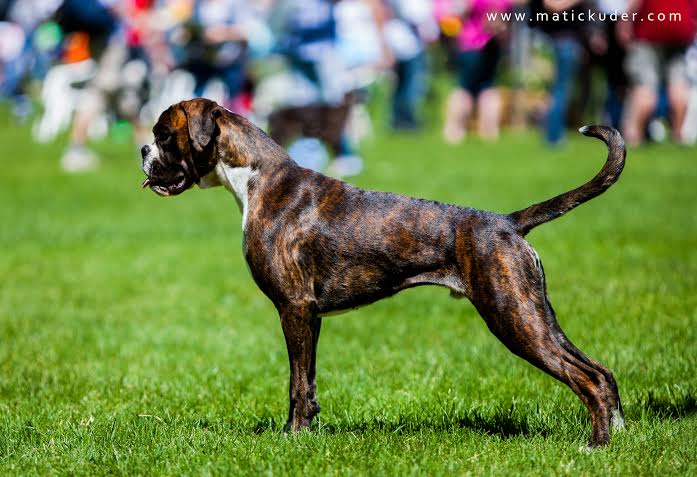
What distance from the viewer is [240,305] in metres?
7.97

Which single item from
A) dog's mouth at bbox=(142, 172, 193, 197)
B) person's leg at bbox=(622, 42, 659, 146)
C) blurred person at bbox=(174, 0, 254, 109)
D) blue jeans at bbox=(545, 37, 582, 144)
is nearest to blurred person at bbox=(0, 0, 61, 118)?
blurred person at bbox=(174, 0, 254, 109)

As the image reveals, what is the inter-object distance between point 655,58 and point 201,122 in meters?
13.7

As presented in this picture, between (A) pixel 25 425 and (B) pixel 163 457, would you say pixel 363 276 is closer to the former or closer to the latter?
(B) pixel 163 457

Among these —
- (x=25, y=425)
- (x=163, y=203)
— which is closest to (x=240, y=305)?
(x=25, y=425)

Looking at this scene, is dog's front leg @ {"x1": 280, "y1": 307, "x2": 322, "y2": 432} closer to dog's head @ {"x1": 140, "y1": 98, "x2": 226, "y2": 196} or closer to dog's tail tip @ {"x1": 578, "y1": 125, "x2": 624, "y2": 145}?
dog's head @ {"x1": 140, "y1": 98, "x2": 226, "y2": 196}

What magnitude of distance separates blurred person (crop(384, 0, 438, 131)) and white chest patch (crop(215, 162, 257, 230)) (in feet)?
55.3

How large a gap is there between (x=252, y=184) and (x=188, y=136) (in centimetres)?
37

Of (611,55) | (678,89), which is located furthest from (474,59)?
(678,89)

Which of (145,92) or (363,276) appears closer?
(363,276)

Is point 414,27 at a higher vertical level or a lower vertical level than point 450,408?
higher

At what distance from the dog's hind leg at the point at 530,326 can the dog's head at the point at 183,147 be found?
1346 mm

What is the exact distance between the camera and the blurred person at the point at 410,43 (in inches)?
824

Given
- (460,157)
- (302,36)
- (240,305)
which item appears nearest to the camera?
(240,305)

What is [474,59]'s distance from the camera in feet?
61.3
